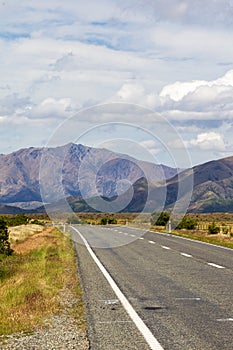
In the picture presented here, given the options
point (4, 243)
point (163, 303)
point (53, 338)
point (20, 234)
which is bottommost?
point (53, 338)

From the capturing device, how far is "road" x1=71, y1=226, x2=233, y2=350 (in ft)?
25.8

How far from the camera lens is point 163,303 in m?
11.0

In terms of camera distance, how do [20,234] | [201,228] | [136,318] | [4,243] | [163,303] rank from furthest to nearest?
[201,228] → [20,234] → [4,243] → [163,303] → [136,318]

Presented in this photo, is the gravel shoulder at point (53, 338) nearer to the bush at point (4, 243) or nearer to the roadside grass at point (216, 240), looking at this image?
the bush at point (4, 243)

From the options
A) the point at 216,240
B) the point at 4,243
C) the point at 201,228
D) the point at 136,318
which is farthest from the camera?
the point at 201,228

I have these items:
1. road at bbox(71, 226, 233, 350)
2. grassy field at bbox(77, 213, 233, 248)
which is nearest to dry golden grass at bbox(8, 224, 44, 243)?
grassy field at bbox(77, 213, 233, 248)

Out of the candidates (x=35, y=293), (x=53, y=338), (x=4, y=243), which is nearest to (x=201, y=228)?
(x=4, y=243)

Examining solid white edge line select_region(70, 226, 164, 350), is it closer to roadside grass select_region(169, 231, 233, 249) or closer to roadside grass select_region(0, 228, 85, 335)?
roadside grass select_region(0, 228, 85, 335)

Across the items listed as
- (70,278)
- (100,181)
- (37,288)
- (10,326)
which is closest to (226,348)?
(10,326)

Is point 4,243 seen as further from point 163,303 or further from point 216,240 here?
point 163,303

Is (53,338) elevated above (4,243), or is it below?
below

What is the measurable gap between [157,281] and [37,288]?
3.14 m

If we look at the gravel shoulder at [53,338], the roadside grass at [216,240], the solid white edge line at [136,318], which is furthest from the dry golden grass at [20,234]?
the gravel shoulder at [53,338]

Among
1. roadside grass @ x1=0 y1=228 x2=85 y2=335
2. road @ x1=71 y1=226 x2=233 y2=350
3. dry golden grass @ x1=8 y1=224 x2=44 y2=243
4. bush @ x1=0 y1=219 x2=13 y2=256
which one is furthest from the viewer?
dry golden grass @ x1=8 y1=224 x2=44 y2=243
